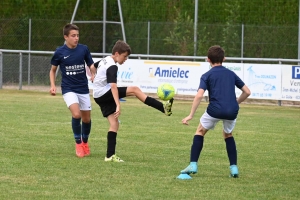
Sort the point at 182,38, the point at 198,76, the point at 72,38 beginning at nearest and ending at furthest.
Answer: the point at 72,38 < the point at 198,76 < the point at 182,38

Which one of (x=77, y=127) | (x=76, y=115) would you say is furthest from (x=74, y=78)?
(x=77, y=127)

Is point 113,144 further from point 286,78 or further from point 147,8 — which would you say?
point 147,8

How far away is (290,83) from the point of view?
72.0 ft

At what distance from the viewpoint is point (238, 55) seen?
26.8 m

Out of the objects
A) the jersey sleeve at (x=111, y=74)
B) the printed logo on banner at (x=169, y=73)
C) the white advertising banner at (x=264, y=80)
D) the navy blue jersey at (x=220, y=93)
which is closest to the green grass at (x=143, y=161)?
the navy blue jersey at (x=220, y=93)

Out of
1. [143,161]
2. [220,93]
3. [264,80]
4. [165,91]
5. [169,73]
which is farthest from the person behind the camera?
[169,73]

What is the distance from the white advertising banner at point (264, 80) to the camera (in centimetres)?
2214

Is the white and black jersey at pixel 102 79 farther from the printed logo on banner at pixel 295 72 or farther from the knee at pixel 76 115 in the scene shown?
the printed logo on banner at pixel 295 72

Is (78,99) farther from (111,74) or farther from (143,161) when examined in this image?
(143,161)

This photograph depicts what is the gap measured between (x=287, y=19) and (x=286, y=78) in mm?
6323

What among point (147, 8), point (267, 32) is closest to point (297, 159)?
point (267, 32)

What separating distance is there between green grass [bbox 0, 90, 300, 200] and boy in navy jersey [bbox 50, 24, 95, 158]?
1.21 feet

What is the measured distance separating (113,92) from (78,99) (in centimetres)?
108

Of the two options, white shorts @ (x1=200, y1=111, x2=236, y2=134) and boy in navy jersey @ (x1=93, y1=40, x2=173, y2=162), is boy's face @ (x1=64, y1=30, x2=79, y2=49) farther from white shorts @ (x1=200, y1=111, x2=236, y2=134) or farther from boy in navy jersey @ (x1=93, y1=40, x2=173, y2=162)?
white shorts @ (x1=200, y1=111, x2=236, y2=134)
